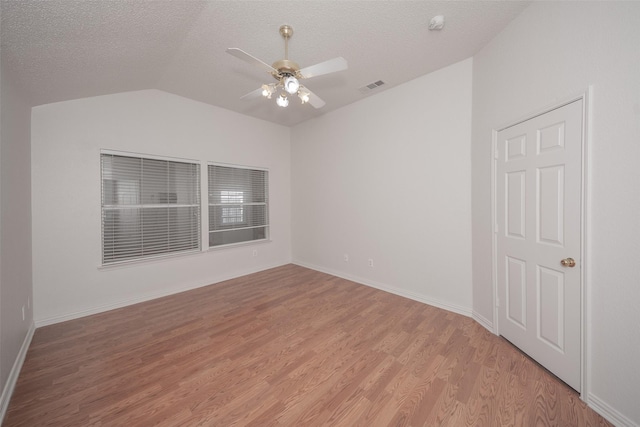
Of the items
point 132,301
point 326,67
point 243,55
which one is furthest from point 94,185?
point 326,67

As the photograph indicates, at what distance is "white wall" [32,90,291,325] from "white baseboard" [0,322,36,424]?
1.71 ft

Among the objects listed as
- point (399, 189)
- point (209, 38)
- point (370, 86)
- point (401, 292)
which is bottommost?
point (401, 292)

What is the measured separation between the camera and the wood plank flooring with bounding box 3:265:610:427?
1.52 m

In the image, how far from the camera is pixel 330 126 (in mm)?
4426

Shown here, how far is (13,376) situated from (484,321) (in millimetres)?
4392

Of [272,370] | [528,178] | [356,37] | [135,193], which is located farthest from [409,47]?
[135,193]

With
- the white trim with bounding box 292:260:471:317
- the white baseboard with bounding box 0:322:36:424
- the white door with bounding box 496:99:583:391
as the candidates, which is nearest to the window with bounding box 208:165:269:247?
the white trim with bounding box 292:260:471:317

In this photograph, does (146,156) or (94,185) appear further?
(146,156)

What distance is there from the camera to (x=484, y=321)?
2564 mm

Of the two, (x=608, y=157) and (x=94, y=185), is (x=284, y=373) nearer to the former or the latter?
(x=608, y=157)

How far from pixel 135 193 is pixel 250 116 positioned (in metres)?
2.42

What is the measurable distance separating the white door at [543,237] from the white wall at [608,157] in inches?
4.3

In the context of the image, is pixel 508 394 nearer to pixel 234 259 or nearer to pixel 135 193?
pixel 234 259

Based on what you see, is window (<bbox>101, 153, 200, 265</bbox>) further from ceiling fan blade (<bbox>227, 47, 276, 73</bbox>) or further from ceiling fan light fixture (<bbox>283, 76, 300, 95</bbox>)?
ceiling fan light fixture (<bbox>283, 76, 300, 95</bbox>)
